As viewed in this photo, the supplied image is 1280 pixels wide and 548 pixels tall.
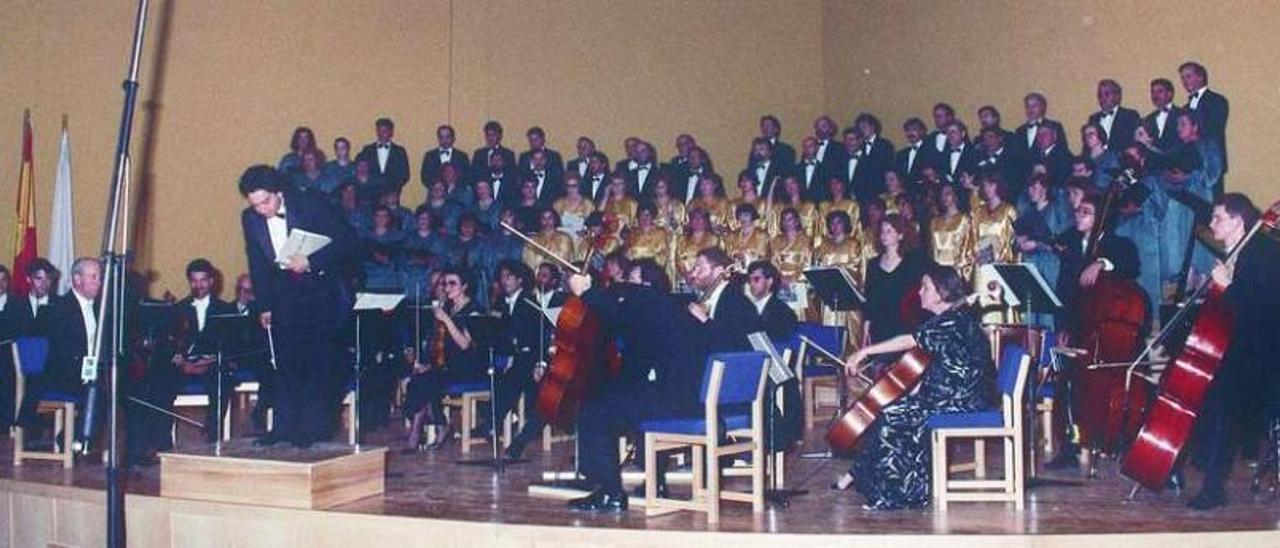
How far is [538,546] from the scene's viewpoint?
18.5ft

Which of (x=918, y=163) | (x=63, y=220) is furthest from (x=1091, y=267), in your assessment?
(x=63, y=220)

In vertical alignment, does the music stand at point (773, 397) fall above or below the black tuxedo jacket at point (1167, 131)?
below

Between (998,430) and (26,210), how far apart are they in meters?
8.06

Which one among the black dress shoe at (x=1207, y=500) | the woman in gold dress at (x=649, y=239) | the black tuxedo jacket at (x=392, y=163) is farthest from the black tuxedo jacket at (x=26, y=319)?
the black dress shoe at (x=1207, y=500)

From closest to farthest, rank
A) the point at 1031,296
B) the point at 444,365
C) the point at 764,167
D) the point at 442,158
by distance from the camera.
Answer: the point at 1031,296, the point at 444,365, the point at 764,167, the point at 442,158

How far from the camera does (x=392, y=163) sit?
40.3 ft

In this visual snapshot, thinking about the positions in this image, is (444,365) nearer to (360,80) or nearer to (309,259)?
(309,259)

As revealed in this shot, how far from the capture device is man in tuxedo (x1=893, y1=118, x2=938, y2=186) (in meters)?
11.1

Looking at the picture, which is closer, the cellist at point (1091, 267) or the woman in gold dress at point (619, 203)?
the cellist at point (1091, 267)

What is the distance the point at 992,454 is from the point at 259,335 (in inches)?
159

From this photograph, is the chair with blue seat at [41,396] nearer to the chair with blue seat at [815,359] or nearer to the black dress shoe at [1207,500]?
the chair with blue seat at [815,359]

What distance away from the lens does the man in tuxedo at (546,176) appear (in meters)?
12.1

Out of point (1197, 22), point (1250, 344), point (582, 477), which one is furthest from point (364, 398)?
point (1197, 22)

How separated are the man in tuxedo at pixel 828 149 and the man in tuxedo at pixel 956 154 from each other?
2.96 feet
